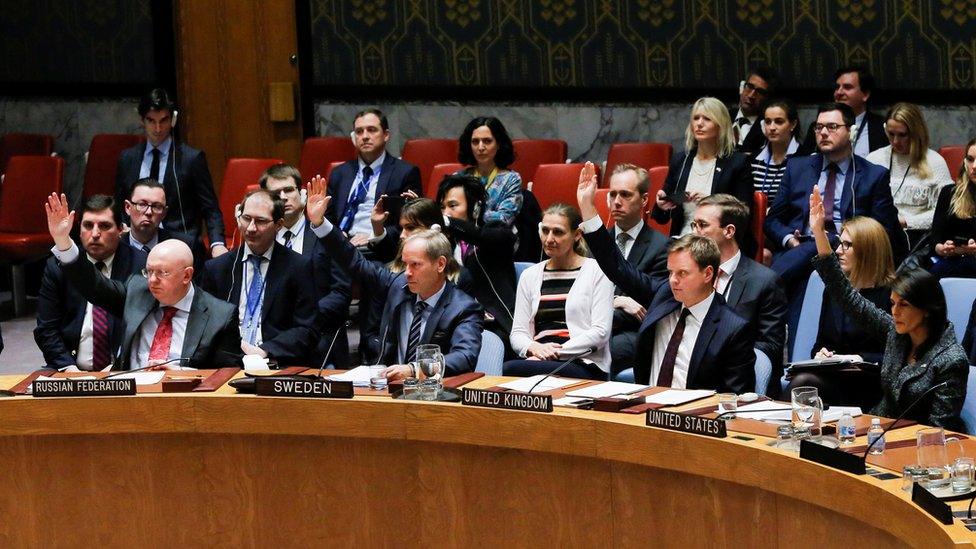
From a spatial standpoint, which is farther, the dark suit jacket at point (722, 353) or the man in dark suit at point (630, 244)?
the man in dark suit at point (630, 244)

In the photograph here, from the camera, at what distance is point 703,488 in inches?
140

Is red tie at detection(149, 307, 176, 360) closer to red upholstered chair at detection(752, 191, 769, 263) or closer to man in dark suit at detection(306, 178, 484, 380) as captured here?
man in dark suit at detection(306, 178, 484, 380)

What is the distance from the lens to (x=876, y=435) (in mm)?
3367

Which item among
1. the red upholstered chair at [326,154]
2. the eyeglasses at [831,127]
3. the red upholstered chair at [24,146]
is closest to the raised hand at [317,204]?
the eyeglasses at [831,127]

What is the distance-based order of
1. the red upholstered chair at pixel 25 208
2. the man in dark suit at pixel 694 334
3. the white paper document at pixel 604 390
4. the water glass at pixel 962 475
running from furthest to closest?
1. the red upholstered chair at pixel 25 208
2. the man in dark suit at pixel 694 334
3. the white paper document at pixel 604 390
4. the water glass at pixel 962 475

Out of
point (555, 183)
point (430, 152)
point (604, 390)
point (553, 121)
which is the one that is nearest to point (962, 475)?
point (604, 390)

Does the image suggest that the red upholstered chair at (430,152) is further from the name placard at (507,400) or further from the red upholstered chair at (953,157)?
the name placard at (507,400)

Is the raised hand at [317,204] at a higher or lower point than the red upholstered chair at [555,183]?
lower

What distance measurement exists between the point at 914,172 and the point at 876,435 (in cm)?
300

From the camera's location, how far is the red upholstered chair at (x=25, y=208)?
25.9 ft

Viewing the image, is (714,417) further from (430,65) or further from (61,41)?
(61,41)

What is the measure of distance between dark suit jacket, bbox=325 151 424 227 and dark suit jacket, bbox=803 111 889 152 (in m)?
1.75

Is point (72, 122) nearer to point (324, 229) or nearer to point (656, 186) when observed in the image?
point (656, 186)

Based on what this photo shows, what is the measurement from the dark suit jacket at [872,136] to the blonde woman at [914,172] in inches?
15.5
